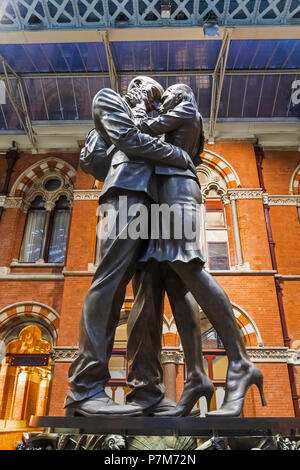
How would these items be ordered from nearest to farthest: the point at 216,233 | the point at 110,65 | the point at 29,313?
the point at 110,65 → the point at 29,313 → the point at 216,233

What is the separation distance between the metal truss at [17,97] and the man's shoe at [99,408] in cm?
867

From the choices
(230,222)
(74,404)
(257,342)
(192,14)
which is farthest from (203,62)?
(74,404)

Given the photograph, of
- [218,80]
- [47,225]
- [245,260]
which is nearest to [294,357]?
[245,260]

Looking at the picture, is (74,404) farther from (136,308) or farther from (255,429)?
(255,429)

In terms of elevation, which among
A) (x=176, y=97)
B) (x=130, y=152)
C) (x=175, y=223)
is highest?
(x=176, y=97)

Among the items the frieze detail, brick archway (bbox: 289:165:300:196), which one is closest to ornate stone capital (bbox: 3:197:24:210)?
the frieze detail

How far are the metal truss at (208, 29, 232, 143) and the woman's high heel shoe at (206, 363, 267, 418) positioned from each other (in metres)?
7.54

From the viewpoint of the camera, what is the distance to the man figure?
5.63 ft

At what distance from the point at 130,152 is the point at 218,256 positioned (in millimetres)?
7096

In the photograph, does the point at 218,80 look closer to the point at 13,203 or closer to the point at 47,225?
the point at 47,225

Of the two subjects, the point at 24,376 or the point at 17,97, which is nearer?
the point at 17,97

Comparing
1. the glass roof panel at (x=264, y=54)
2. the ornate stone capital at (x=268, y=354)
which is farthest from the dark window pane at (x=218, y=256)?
the glass roof panel at (x=264, y=54)

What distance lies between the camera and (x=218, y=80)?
29.5 ft

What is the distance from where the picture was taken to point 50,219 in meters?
9.93
